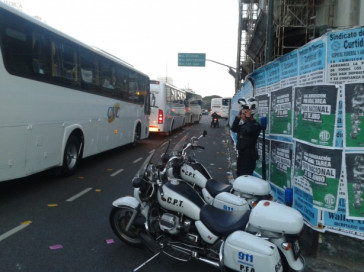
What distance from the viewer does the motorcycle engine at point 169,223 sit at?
3.96 m

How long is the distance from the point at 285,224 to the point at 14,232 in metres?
3.73

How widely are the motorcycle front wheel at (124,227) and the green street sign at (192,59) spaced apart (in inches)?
1265

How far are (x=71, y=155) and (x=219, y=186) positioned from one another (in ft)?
16.2

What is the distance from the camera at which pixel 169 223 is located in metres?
3.98

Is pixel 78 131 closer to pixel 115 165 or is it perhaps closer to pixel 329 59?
pixel 115 165

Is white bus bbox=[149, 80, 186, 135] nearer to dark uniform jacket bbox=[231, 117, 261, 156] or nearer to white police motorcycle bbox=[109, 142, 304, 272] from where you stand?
dark uniform jacket bbox=[231, 117, 261, 156]

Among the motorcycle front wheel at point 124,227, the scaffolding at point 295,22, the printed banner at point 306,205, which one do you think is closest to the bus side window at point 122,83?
the motorcycle front wheel at point 124,227

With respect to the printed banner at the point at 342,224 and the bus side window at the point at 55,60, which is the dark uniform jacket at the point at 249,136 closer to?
the printed banner at the point at 342,224

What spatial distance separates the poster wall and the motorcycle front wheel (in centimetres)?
215

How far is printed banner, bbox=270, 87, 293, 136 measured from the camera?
5.41 m

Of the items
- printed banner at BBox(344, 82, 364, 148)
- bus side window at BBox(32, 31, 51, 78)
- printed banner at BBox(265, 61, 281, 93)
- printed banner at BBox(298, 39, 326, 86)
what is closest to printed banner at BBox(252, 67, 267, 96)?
printed banner at BBox(265, 61, 281, 93)

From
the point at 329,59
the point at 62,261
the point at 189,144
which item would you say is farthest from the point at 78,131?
the point at 329,59

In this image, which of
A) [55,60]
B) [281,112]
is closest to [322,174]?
[281,112]

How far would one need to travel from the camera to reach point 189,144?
5.34m
